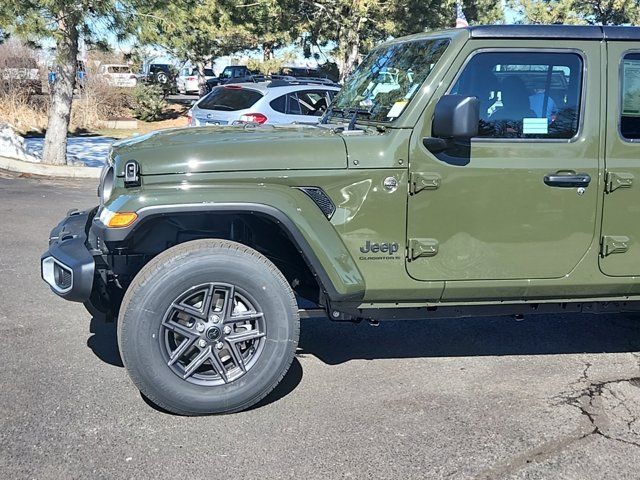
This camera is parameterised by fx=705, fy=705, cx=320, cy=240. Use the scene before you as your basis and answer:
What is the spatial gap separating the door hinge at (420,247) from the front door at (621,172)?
970 millimetres

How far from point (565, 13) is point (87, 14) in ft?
70.8

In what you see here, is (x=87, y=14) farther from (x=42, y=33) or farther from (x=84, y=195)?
(x=84, y=195)

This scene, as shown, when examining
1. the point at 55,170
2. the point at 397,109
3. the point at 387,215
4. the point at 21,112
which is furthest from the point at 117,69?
the point at 387,215

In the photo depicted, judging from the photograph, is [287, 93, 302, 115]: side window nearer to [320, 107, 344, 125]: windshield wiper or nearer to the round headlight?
[320, 107, 344, 125]: windshield wiper

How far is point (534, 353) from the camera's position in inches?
187

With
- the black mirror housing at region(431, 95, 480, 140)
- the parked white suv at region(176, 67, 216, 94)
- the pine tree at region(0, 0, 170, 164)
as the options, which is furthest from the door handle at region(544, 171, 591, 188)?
the parked white suv at region(176, 67, 216, 94)

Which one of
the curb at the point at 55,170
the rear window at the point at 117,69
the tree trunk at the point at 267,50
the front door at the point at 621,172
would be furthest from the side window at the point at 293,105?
the tree trunk at the point at 267,50

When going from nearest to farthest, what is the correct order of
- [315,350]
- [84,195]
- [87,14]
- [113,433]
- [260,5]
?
1. [113,433]
2. [315,350]
3. [84,195]
4. [87,14]
5. [260,5]

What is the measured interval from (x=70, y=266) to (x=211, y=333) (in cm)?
81

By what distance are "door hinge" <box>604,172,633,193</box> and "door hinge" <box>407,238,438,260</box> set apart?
1.02 m

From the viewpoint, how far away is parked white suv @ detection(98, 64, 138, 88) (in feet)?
75.6

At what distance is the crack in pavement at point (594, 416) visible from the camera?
334 cm

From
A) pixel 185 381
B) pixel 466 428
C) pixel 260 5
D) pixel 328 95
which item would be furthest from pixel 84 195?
pixel 260 5

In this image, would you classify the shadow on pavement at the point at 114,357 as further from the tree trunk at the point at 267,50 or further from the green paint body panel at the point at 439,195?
the tree trunk at the point at 267,50
